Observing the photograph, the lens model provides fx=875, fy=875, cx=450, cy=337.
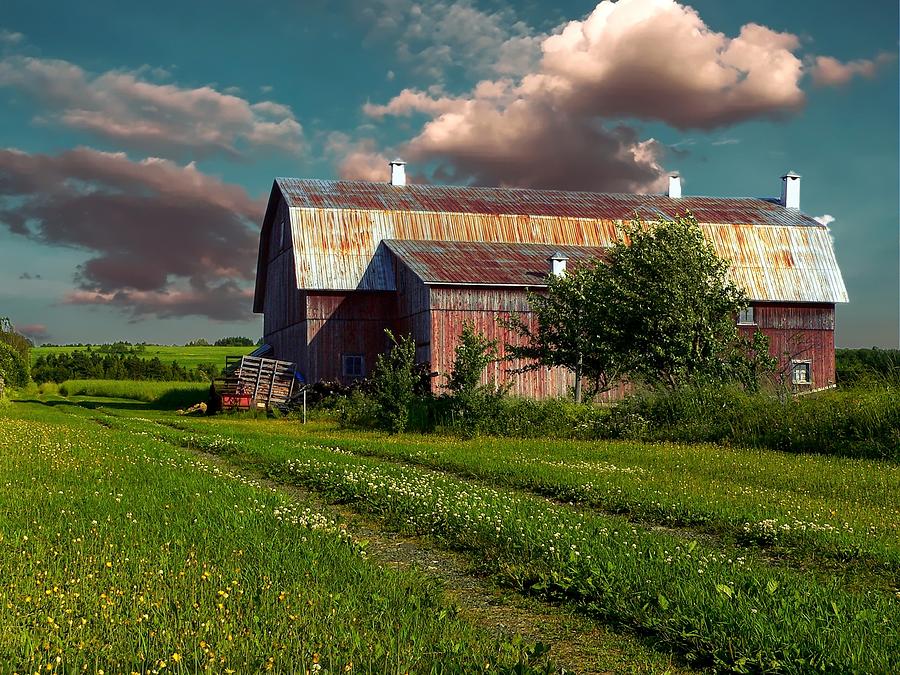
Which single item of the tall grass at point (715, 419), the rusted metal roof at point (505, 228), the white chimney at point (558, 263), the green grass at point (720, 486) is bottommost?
the green grass at point (720, 486)

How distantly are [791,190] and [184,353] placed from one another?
78221 mm

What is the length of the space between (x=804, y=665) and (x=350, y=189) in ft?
150

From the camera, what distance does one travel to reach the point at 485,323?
39500 millimetres

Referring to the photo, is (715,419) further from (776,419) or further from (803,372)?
(803,372)

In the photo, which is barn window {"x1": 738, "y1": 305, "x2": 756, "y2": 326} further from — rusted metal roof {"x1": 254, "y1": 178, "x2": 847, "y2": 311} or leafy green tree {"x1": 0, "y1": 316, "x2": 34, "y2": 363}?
leafy green tree {"x1": 0, "y1": 316, "x2": 34, "y2": 363}

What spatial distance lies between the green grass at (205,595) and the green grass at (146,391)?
40855mm

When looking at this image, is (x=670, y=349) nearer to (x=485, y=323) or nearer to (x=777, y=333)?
(x=485, y=323)

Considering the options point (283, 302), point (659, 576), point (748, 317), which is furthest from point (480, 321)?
point (659, 576)

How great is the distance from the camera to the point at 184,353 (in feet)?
362

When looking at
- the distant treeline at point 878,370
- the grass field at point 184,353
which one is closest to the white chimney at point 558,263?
the distant treeline at point 878,370

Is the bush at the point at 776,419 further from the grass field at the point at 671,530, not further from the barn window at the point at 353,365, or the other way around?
the barn window at the point at 353,365

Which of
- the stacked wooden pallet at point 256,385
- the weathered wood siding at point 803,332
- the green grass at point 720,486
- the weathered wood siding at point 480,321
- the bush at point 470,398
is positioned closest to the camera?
the green grass at point 720,486

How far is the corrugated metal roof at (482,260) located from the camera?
130ft

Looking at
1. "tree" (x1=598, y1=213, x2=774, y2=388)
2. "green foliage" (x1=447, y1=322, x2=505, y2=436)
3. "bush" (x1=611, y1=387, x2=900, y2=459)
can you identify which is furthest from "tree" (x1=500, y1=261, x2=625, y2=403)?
"green foliage" (x1=447, y1=322, x2=505, y2=436)
